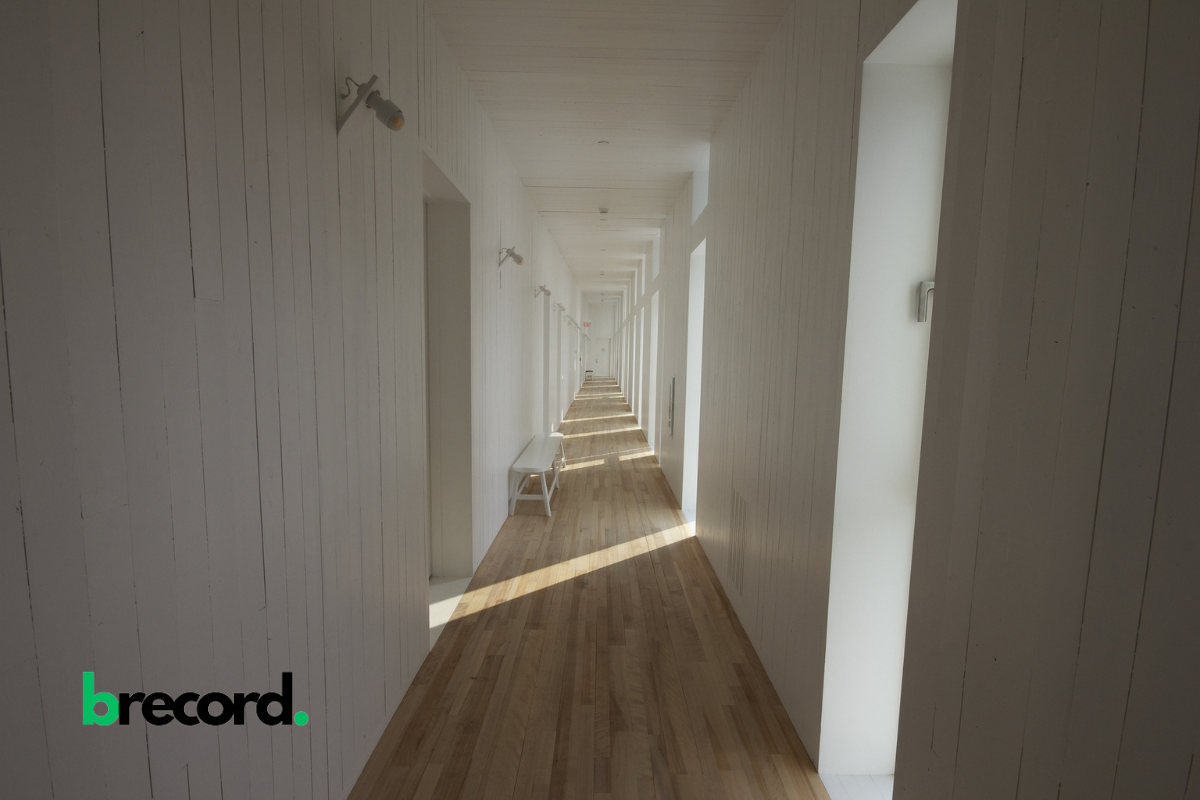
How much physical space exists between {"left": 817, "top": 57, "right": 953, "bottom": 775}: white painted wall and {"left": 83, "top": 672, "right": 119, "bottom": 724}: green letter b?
2056mm

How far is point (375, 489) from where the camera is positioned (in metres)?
2.34

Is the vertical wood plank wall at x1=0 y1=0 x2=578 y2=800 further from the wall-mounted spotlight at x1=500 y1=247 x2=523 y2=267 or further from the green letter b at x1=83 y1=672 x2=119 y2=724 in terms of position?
the wall-mounted spotlight at x1=500 y1=247 x2=523 y2=267

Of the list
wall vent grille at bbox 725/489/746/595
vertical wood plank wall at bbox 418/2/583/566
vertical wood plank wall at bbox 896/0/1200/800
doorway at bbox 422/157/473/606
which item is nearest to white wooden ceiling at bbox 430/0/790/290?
vertical wood plank wall at bbox 418/2/583/566

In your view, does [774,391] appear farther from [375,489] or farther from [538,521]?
[538,521]

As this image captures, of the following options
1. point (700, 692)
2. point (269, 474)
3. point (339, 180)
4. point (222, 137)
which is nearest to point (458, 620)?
point (700, 692)

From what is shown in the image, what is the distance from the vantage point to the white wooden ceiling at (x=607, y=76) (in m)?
2.94

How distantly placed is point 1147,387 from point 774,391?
1994 mm

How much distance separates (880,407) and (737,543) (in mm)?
1765

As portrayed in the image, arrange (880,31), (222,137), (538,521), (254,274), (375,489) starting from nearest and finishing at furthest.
Answer: 1. (222,137)
2. (254,274)
3. (880,31)
4. (375,489)
5. (538,521)

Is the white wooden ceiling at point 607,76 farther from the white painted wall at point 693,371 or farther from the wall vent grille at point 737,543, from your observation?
the wall vent grille at point 737,543

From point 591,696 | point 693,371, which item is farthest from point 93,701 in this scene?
Answer: point 693,371

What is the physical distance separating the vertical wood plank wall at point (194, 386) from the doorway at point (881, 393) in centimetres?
177

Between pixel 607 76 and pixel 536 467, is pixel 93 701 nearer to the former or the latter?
pixel 607 76

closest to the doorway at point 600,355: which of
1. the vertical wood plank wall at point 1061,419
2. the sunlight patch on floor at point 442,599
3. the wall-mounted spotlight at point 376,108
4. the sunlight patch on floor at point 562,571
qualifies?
the sunlight patch on floor at point 562,571
